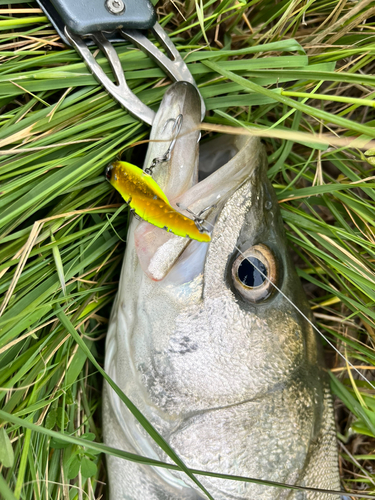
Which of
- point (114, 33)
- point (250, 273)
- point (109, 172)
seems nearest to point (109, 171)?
point (109, 172)

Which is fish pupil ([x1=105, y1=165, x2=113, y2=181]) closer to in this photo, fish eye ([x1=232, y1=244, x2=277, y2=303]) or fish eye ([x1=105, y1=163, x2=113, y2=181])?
fish eye ([x1=105, y1=163, x2=113, y2=181])

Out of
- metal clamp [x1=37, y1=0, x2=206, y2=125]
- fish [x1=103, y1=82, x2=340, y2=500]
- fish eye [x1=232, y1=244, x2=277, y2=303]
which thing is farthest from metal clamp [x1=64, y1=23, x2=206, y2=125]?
fish eye [x1=232, y1=244, x2=277, y2=303]

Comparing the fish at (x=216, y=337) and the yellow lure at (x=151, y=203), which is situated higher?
the yellow lure at (x=151, y=203)

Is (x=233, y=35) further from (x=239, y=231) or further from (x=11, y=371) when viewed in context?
(x=11, y=371)

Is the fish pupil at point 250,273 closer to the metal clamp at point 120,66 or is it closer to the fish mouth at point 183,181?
the fish mouth at point 183,181

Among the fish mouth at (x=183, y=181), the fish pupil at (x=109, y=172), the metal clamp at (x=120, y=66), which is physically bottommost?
the fish mouth at (x=183, y=181)

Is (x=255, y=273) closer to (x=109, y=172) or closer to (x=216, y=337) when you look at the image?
(x=216, y=337)

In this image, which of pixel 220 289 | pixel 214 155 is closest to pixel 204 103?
pixel 214 155

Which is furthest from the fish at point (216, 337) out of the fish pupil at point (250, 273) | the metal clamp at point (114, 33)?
the metal clamp at point (114, 33)
